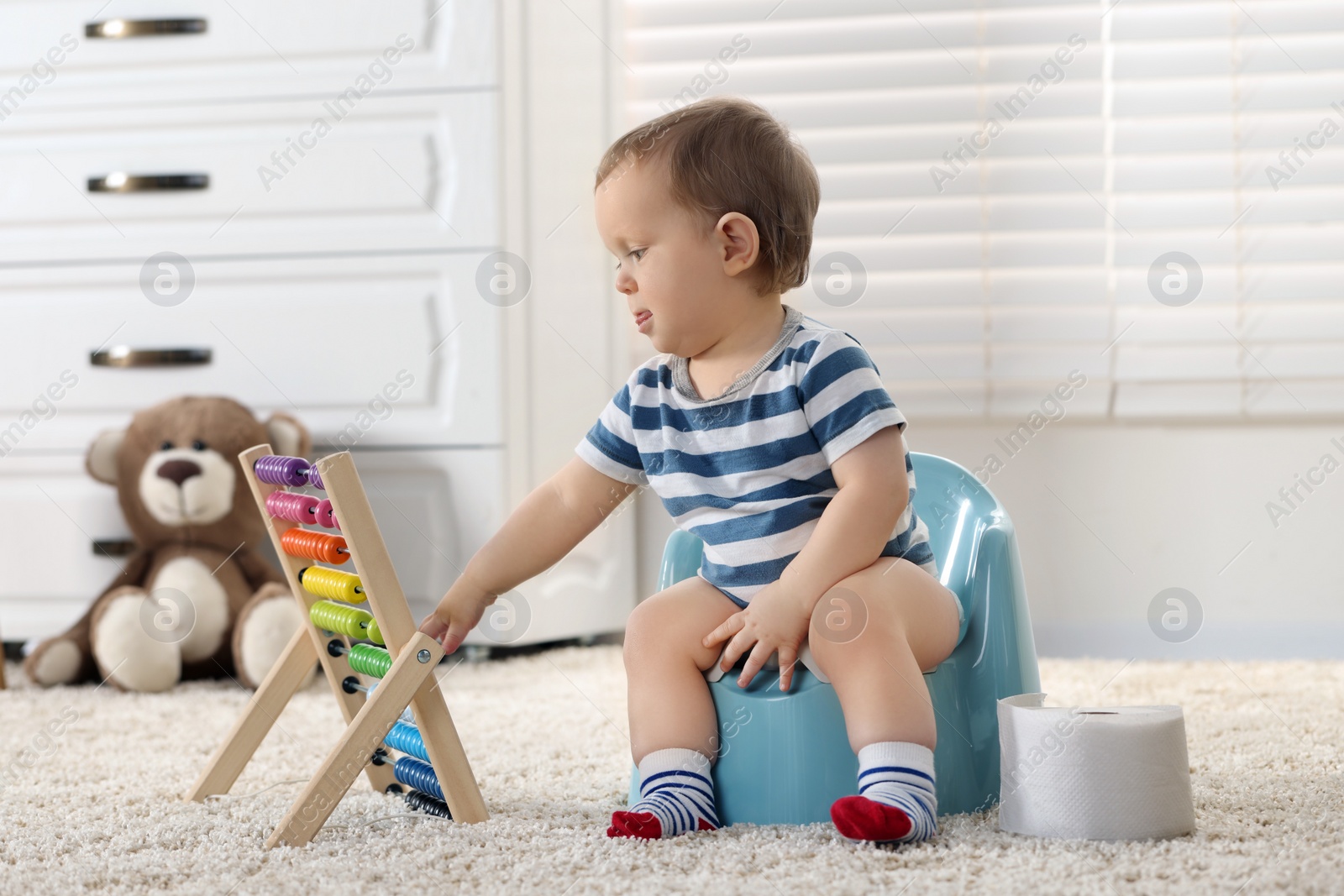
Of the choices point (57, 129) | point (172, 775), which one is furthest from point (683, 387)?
point (57, 129)

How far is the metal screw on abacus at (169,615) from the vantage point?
5.09ft

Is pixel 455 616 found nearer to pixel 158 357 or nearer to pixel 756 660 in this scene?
pixel 756 660

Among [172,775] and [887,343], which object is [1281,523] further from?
[172,775]

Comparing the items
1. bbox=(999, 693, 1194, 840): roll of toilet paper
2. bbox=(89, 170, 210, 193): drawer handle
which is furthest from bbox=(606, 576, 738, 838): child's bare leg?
bbox=(89, 170, 210, 193): drawer handle

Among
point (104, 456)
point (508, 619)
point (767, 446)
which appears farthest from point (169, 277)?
point (767, 446)

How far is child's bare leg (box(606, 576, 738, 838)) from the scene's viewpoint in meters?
0.85

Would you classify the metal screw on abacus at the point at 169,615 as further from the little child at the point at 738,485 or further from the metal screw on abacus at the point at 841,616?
the metal screw on abacus at the point at 841,616

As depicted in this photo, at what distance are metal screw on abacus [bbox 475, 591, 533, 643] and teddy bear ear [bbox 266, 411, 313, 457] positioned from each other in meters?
0.32

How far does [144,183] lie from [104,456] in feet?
1.23

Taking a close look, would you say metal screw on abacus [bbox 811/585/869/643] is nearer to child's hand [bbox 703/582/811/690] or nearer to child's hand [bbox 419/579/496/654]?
child's hand [bbox 703/582/811/690]

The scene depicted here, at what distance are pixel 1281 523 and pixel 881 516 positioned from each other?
1.03 meters

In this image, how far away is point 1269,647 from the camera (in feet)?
5.36

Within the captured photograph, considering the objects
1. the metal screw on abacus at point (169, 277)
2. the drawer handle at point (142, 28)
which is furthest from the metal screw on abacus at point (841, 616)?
the drawer handle at point (142, 28)

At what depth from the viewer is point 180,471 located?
5.08ft
